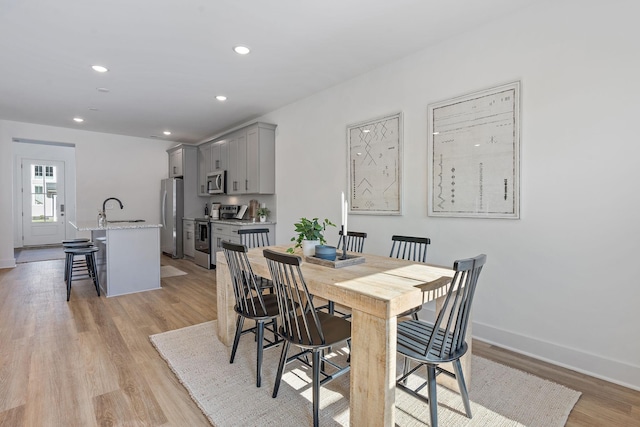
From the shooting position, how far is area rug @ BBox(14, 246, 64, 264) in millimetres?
6449

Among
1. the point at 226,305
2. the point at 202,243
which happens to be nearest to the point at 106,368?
the point at 226,305

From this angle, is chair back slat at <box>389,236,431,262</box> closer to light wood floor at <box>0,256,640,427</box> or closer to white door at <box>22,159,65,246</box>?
light wood floor at <box>0,256,640,427</box>

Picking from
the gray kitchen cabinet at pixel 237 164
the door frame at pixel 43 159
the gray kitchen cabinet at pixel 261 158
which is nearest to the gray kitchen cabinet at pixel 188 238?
the gray kitchen cabinet at pixel 237 164

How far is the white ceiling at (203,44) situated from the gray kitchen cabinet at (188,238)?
7.88 feet

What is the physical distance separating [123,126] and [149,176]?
138 cm

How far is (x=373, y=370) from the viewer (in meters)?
1.47

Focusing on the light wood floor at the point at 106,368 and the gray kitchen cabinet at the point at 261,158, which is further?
the gray kitchen cabinet at the point at 261,158

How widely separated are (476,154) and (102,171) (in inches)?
273

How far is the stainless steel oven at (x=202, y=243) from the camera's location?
223 inches

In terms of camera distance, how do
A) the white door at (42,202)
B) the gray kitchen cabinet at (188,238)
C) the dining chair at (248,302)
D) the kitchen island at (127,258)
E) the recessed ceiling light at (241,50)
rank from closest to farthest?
1. the dining chair at (248,302)
2. the recessed ceiling light at (241,50)
3. the kitchen island at (127,258)
4. the gray kitchen cabinet at (188,238)
5. the white door at (42,202)

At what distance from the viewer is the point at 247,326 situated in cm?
309

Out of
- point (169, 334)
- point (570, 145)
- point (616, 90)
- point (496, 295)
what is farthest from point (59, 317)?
point (616, 90)

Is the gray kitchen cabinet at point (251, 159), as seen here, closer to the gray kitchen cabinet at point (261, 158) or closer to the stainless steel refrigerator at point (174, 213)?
the gray kitchen cabinet at point (261, 158)

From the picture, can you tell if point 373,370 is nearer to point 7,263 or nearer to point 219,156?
point 219,156
